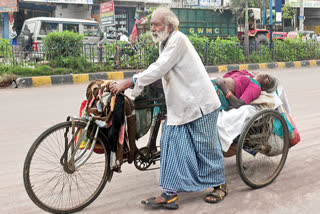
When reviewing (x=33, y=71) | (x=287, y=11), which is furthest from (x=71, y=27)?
(x=287, y=11)

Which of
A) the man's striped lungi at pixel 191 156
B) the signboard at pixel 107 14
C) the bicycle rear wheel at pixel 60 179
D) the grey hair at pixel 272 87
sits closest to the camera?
the bicycle rear wheel at pixel 60 179

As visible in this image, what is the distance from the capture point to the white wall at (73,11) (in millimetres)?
22781

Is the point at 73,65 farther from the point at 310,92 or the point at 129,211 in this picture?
the point at 129,211

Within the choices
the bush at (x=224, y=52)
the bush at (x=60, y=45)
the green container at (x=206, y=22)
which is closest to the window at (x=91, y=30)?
the green container at (x=206, y=22)

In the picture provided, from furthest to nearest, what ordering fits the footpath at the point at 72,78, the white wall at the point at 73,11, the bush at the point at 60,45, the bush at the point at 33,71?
1. the white wall at the point at 73,11
2. the bush at the point at 60,45
3. the bush at the point at 33,71
4. the footpath at the point at 72,78

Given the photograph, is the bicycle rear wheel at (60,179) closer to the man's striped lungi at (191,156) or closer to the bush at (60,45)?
the man's striped lungi at (191,156)

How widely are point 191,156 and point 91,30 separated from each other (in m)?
14.0

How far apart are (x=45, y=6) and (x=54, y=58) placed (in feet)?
40.6

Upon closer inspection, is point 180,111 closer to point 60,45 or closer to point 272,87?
point 272,87

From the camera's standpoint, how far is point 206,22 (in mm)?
18703

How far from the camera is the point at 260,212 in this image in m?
2.75

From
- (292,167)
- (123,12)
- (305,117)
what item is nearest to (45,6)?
(123,12)

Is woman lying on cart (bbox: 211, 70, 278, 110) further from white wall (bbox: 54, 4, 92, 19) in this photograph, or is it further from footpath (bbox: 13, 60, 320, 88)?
white wall (bbox: 54, 4, 92, 19)

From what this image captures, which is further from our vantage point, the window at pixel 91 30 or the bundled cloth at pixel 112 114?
the window at pixel 91 30
